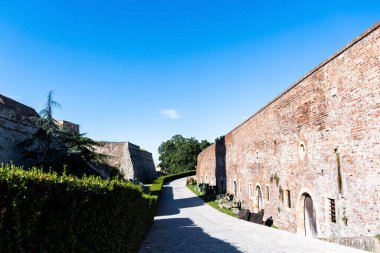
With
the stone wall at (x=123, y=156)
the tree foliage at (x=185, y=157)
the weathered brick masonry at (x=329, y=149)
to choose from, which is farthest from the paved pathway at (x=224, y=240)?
the tree foliage at (x=185, y=157)

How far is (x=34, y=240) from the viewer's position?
3.20m

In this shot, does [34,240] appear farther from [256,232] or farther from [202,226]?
[202,226]

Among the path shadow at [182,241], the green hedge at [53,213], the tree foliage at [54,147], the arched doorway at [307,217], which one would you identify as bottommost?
the path shadow at [182,241]

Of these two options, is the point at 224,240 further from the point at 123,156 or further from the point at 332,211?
the point at 123,156

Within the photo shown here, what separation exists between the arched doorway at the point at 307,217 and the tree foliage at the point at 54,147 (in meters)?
17.0

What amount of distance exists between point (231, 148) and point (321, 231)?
1608cm

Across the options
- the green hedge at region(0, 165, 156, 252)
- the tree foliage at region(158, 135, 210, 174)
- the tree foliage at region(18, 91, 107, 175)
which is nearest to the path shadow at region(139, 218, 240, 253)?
the green hedge at region(0, 165, 156, 252)

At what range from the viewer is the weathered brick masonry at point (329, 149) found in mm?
8242

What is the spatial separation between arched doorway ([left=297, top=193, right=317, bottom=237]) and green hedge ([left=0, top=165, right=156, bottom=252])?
8756 mm

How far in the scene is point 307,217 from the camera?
1238cm

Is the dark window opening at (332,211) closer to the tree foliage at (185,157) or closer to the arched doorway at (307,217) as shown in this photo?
the arched doorway at (307,217)

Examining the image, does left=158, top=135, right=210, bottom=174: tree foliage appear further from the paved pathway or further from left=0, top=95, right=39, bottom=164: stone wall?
the paved pathway

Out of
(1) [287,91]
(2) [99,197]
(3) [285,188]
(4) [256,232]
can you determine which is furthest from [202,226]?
(2) [99,197]

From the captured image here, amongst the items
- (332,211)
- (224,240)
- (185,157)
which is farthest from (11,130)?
(185,157)
